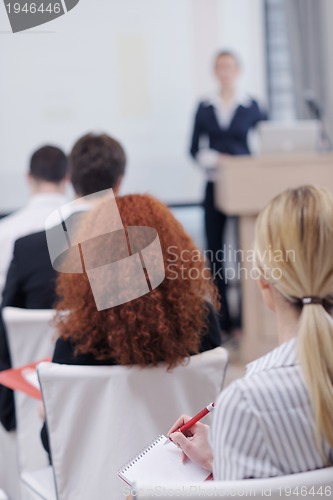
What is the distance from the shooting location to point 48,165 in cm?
316

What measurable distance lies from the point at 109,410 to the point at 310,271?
0.69m

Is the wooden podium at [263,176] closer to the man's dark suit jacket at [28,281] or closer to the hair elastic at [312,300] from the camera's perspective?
the man's dark suit jacket at [28,281]

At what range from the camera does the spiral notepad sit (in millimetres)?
1374

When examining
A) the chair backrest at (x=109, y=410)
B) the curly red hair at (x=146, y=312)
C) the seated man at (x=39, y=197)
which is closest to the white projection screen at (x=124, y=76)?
the seated man at (x=39, y=197)

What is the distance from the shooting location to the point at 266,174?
3.97 meters

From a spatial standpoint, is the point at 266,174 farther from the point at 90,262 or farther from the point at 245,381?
the point at 245,381

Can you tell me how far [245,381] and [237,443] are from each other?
0.30 feet

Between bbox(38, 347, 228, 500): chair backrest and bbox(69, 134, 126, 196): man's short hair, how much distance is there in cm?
101

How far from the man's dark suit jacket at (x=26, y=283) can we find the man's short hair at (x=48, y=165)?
0.77 metres

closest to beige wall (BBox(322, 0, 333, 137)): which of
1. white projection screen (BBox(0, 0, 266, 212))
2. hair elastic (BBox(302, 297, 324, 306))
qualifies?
white projection screen (BBox(0, 0, 266, 212))

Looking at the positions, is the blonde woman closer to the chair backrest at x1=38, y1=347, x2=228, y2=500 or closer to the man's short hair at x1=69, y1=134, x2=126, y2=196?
the chair backrest at x1=38, y1=347, x2=228, y2=500

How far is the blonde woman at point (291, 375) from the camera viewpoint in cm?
115

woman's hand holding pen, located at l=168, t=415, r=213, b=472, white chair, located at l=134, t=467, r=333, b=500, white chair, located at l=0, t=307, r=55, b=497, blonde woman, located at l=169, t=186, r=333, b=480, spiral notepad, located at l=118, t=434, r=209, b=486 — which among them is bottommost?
white chair, located at l=0, t=307, r=55, b=497

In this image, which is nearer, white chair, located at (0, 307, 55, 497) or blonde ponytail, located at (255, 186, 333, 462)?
blonde ponytail, located at (255, 186, 333, 462)
